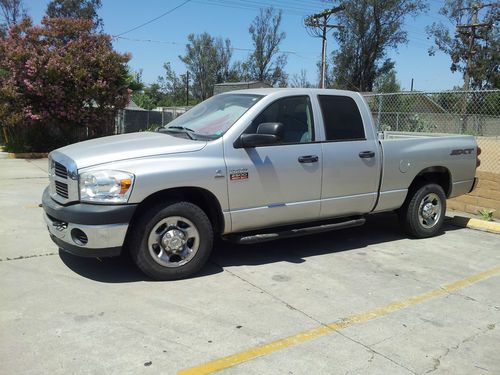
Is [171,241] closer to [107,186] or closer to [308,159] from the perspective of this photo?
[107,186]

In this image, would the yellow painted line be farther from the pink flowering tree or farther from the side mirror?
the pink flowering tree

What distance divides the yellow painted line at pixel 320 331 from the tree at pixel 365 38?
44.2 m

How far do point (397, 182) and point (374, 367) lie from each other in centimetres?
344

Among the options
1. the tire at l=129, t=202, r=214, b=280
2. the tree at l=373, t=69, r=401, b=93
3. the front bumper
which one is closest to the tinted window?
the tire at l=129, t=202, r=214, b=280

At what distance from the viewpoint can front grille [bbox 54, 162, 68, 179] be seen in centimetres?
486

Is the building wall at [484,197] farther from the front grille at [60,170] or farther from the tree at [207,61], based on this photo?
the tree at [207,61]

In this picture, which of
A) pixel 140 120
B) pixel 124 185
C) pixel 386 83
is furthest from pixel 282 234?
pixel 386 83

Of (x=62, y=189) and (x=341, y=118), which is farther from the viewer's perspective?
(x=341, y=118)

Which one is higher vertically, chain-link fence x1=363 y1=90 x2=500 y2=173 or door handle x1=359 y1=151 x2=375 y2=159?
chain-link fence x1=363 y1=90 x2=500 y2=173

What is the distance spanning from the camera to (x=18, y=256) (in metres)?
5.62

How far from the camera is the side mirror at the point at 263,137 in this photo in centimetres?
523

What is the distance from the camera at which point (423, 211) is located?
278 inches

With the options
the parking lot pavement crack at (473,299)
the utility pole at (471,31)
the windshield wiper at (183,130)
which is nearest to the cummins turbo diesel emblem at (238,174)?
the windshield wiper at (183,130)

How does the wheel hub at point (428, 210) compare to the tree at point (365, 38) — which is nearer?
the wheel hub at point (428, 210)
